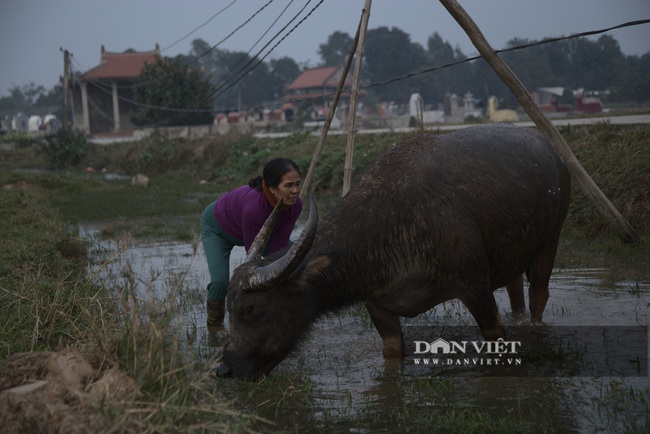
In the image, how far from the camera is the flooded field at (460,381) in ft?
12.0

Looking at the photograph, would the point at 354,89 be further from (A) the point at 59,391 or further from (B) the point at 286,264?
(A) the point at 59,391

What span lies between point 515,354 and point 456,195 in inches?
42.4

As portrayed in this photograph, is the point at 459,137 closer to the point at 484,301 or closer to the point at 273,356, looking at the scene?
the point at 484,301

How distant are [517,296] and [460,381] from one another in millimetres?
1733

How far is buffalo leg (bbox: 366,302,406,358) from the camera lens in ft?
15.5

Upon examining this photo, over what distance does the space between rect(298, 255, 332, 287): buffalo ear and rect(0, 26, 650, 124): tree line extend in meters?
26.3

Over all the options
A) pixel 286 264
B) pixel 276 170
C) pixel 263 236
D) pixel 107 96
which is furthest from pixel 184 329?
pixel 107 96

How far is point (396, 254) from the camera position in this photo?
174 inches

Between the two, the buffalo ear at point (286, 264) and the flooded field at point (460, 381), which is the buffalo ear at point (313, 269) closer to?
the buffalo ear at point (286, 264)

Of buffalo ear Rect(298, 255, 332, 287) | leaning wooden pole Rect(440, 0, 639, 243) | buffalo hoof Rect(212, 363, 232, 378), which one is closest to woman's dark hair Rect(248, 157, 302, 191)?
buffalo ear Rect(298, 255, 332, 287)

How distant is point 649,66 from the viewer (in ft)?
172

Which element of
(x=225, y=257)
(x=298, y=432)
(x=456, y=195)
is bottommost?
(x=298, y=432)

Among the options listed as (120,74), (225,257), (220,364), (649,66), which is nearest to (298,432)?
(220,364)

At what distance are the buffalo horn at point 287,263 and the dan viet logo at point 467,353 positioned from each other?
123cm
